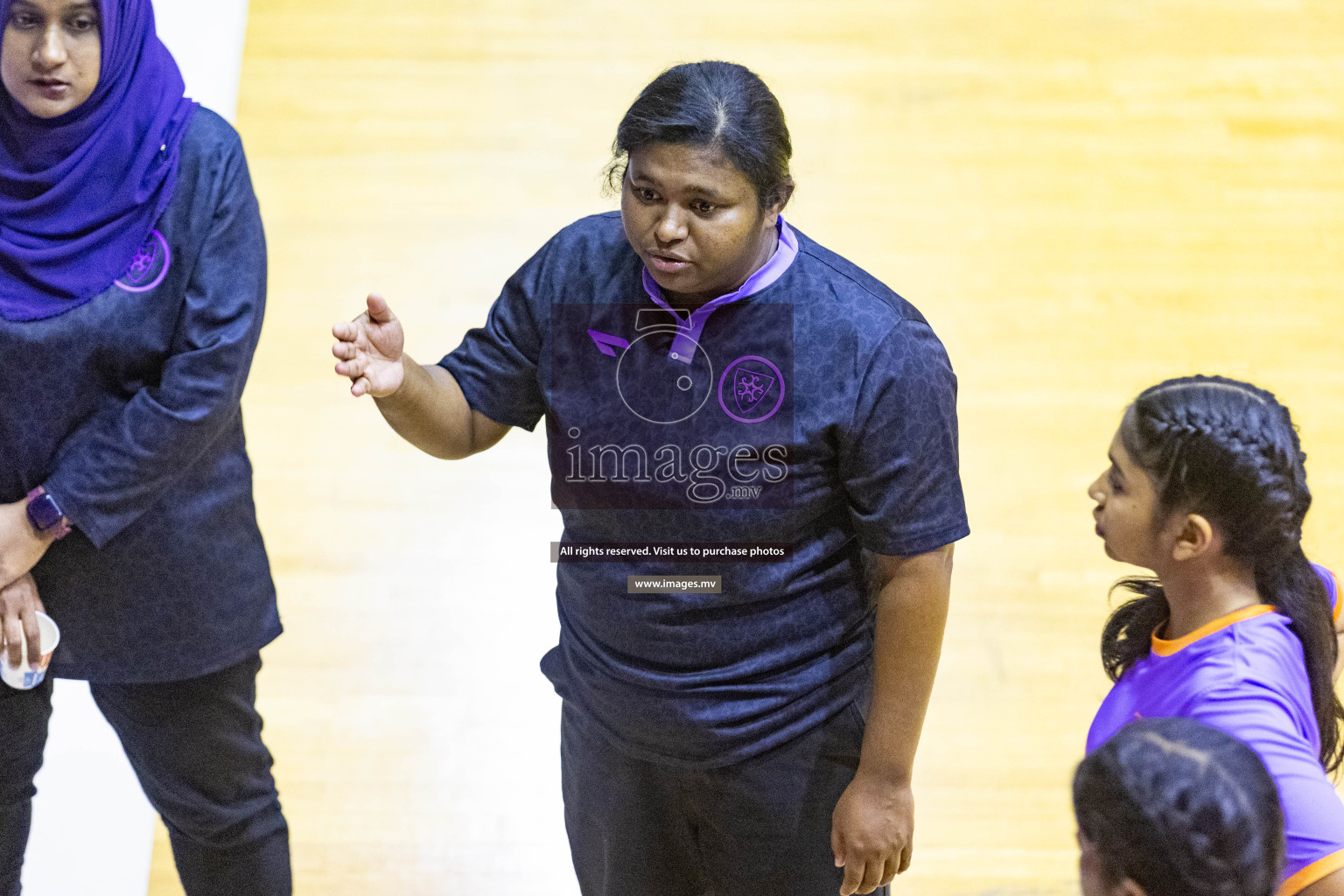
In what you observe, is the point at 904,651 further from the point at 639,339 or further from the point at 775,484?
the point at 639,339

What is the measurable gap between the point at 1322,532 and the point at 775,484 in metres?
1.83

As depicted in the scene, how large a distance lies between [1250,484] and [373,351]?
0.87 meters

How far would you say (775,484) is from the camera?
52.8 inches

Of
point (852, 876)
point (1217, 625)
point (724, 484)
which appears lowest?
point (852, 876)

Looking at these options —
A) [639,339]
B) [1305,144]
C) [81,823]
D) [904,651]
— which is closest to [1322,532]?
[1305,144]

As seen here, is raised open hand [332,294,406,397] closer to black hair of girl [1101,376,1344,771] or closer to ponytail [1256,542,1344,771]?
black hair of girl [1101,376,1344,771]

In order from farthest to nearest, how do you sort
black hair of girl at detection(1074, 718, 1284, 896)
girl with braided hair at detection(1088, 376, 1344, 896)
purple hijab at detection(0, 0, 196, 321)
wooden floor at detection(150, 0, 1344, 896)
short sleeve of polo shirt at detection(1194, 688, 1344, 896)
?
wooden floor at detection(150, 0, 1344, 896)
purple hijab at detection(0, 0, 196, 321)
girl with braided hair at detection(1088, 376, 1344, 896)
short sleeve of polo shirt at detection(1194, 688, 1344, 896)
black hair of girl at detection(1074, 718, 1284, 896)

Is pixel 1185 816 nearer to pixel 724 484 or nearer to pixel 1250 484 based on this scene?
pixel 1250 484

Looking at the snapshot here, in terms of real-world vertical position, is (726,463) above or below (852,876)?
above

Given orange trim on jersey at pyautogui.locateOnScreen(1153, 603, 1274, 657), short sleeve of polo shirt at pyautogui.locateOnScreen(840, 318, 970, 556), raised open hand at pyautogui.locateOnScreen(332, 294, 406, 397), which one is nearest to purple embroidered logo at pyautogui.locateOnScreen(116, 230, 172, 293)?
raised open hand at pyautogui.locateOnScreen(332, 294, 406, 397)

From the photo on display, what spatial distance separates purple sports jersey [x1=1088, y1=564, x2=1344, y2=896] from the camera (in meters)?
1.11

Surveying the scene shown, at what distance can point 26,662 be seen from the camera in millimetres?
1465

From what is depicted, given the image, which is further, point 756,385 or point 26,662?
point 26,662

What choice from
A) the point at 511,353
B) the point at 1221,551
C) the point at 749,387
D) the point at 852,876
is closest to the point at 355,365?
the point at 511,353
